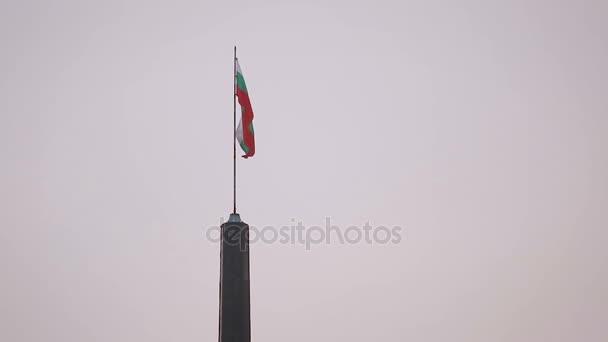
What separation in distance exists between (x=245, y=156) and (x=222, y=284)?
437cm

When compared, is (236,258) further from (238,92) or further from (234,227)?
(238,92)

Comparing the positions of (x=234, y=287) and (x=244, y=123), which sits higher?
(x=244, y=123)

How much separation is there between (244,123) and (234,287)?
5.38 meters

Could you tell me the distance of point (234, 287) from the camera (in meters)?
23.7

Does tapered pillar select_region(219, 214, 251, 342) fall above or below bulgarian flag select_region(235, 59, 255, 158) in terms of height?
below

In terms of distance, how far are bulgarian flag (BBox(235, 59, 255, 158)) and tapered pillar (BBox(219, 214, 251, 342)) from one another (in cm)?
307

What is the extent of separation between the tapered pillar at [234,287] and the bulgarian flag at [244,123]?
10.1 feet

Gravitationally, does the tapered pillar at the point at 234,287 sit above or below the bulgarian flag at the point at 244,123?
below

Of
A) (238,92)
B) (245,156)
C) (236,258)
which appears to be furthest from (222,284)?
(238,92)

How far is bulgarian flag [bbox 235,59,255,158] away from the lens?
26.3 m

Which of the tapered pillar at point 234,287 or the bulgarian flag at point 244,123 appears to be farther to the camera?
the bulgarian flag at point 244,123

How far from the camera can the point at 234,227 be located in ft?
79.4

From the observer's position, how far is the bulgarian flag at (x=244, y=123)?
26297mm

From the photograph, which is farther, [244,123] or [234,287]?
Result: [244,123]
